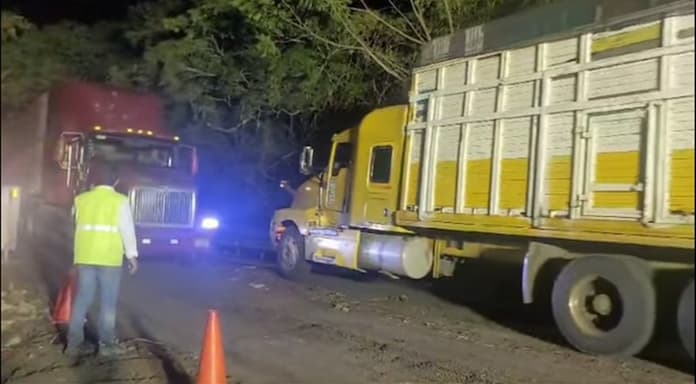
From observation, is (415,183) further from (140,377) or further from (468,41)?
(140,377)

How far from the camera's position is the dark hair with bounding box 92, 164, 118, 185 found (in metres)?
8.59

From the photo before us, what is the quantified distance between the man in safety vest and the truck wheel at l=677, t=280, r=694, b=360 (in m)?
5.05

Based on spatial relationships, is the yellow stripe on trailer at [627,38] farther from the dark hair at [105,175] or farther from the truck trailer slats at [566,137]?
the dark hair at [105,175]

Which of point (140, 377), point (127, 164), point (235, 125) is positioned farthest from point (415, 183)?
point (235, 125)

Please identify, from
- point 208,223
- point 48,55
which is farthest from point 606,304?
point 208,223

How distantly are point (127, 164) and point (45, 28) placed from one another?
862 cm

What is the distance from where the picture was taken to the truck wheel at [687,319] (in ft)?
12.3

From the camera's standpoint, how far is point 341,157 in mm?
12961

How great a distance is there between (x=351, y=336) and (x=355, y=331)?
1.01 feet

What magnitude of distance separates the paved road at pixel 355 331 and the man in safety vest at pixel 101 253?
66cm

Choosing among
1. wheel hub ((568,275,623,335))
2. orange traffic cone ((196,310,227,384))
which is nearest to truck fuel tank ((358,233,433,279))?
wheel hub ((568,275,623,335))

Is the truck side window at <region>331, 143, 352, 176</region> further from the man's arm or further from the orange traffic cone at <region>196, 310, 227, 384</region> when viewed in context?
the orange traffic cone at <region>196, 310, 227, 384</region>

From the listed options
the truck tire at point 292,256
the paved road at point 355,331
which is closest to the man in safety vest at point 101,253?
the paved road at point 355,331

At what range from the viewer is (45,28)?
20.2 ft
